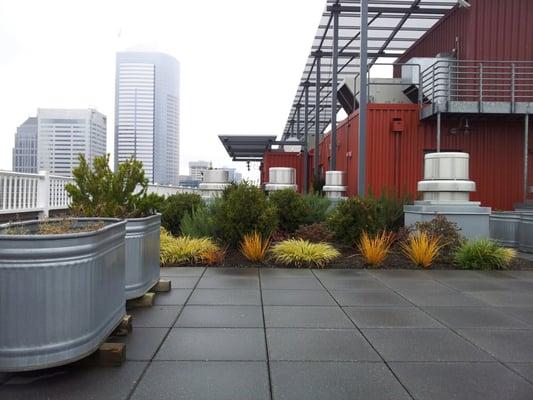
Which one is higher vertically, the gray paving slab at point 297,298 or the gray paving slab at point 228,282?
the gray paving slab at point 228,282

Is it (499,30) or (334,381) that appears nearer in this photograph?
(334,381)

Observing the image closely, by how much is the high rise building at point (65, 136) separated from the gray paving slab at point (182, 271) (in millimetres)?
8699

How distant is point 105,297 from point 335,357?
2.01 meters

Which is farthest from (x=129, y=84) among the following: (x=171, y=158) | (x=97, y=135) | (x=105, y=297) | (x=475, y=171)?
(x=105, y=297)

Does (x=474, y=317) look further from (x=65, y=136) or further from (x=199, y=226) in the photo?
(x=65, y=136)

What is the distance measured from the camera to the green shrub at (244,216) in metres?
9.99

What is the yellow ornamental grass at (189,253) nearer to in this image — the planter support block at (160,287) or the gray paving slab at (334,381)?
the planter support block at (160,287)

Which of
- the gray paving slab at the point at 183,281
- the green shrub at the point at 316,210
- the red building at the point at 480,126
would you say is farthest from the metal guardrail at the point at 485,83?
the gray paving slab at the point at 183,281

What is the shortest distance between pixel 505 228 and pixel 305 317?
8.75m

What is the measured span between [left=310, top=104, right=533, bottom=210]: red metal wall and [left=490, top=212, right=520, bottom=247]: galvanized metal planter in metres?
3.24

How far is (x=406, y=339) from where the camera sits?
472 cm

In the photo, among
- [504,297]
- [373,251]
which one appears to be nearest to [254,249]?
[373,251]

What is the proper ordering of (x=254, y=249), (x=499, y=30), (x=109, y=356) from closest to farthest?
1. (x=109, y=356)
2. (x=254, y=249)
3. (x=499, y=30)

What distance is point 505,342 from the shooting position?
15.3 feet
